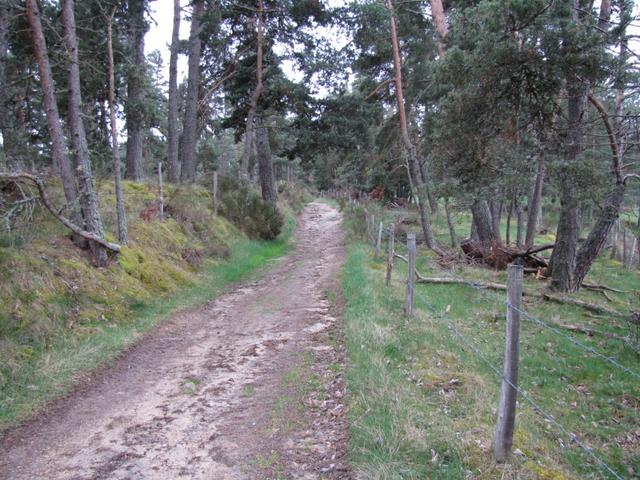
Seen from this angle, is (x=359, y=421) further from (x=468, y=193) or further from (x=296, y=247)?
(x=296, y=247)

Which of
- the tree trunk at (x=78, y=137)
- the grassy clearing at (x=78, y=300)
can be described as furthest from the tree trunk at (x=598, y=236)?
the tree trunk at (x=78, y=137)

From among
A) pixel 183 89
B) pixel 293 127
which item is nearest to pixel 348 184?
pixel 183 89

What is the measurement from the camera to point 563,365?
7098 millimetres

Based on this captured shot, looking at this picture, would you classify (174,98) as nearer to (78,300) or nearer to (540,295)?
(78,300)

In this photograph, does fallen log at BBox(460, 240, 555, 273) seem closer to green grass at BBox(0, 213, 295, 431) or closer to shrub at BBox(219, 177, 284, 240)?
shrub at BBox(219, 177, 284, 240)

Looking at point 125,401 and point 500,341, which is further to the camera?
point 500,341

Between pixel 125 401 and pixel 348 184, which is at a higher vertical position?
pixel 348 184

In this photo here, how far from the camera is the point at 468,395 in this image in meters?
5.12

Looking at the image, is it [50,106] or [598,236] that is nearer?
[50,106]

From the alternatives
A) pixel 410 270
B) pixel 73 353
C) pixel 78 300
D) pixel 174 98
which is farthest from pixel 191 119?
pixel 73 353

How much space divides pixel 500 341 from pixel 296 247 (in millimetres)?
12267

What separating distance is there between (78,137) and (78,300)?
316cm

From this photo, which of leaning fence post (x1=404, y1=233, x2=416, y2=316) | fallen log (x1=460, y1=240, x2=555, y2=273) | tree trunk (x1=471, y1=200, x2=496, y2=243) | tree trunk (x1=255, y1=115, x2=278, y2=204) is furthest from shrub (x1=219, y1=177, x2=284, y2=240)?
leaning fence post (x1=404, y1=233, x2=416, y2=316)

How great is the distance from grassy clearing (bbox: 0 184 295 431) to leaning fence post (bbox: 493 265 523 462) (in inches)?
182
